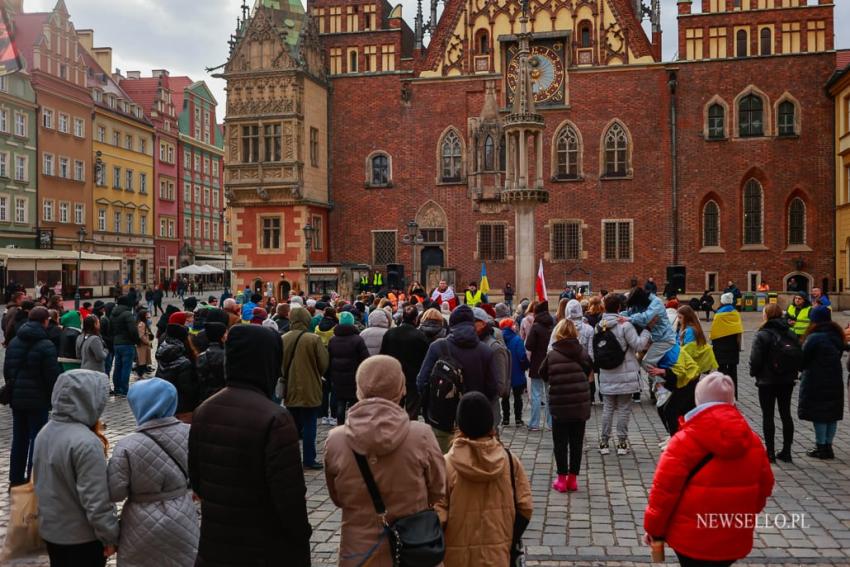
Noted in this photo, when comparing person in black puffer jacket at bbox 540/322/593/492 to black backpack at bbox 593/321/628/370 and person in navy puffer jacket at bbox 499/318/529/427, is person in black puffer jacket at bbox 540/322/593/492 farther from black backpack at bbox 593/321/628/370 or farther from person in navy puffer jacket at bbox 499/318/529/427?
person in navy puffer jacket at bbox 499/318/529/427

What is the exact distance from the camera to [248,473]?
12.2 ft

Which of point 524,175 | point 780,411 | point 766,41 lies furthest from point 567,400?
point 766,41

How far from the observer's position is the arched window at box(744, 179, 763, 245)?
33.0 m

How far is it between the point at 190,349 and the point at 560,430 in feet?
13.4

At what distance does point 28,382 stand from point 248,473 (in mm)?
5230

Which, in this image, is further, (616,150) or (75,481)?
(616,150)

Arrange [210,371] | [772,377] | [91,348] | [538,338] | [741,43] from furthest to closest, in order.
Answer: [741,43], [538,338], [91,348], [772,377], [210,371]

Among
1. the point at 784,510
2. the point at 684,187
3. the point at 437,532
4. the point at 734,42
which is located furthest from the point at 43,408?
the point at 734,42

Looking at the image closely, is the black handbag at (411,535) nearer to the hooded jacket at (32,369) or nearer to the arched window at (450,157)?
the hooded jacket at (32,369)

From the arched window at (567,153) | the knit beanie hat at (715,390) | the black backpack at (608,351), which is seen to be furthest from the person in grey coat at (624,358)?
the arched window at (567,153)

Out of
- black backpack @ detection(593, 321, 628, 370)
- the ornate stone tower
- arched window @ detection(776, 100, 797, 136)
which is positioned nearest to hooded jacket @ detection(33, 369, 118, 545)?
black backpack @ detection(593, 321, 628, 370)

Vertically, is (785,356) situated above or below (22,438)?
above

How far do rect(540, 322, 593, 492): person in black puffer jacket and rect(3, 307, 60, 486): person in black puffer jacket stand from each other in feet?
16.8

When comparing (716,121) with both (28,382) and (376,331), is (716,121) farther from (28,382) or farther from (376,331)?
(28,382)
